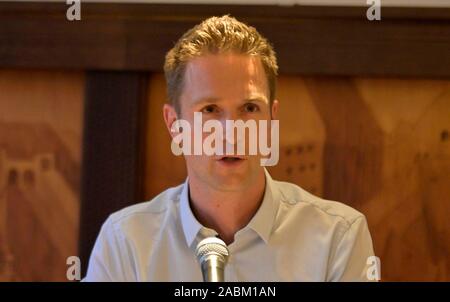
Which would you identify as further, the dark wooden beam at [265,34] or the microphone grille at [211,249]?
the dark wooden beam at [265,34]

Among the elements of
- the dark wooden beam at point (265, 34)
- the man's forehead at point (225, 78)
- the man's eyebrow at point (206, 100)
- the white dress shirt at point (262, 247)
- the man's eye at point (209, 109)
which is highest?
the dark wooden beam at point (265, 34)

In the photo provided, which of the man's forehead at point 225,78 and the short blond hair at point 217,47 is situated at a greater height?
the short blond hair at point 217,47

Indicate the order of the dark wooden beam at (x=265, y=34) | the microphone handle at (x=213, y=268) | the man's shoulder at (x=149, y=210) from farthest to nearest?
the dark wooden beam at (x=265, y=34) < the man's shoulder at (x=149, y=210) < the microphone handle at (x=213, y=268)

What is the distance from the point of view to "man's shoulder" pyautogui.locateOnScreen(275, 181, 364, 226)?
896mm

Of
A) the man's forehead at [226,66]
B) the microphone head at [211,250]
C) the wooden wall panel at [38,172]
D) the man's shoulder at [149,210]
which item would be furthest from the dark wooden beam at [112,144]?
the microphone head at [211,250]

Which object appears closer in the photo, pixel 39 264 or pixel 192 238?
pixel 192 238

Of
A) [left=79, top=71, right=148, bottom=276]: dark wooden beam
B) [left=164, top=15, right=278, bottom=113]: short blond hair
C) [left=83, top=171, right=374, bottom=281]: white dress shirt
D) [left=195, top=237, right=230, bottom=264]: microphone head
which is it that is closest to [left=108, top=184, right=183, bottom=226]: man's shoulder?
[left=83, top=171, right=374, bottom=281]: white dress shirt

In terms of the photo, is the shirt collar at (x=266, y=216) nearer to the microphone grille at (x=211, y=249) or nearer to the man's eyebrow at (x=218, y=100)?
the man's eyebrow at (x=218, y=100)

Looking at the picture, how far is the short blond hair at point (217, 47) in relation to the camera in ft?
2.85

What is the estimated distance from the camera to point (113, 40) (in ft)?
4.03

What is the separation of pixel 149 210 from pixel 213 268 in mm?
448

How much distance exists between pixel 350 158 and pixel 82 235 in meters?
0.57
